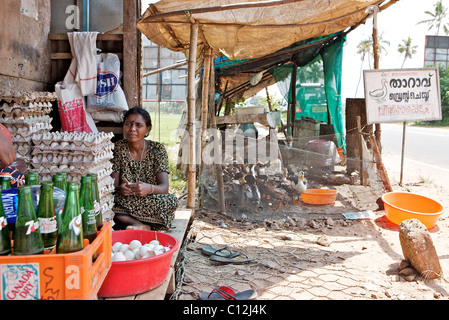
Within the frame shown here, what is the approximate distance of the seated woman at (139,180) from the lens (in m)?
3.53

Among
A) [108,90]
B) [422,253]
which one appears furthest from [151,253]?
[422,253]

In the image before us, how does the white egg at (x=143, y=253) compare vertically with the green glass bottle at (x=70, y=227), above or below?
below

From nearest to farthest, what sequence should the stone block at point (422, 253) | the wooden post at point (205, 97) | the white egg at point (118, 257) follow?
the white egg at point (118, 257)
the stone block at point (422, 253)
the wooden post at point (205, 97)

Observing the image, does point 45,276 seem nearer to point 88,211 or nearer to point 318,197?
point 88,211

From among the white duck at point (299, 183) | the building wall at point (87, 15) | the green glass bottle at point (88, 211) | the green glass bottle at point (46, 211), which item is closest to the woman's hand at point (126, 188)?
the green glass bottle at point (88, 211)

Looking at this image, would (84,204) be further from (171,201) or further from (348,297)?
(348,297)

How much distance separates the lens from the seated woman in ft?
11.6

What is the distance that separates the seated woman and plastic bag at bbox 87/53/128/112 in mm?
412

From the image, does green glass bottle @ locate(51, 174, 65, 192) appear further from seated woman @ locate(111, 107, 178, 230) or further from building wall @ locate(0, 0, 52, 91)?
building wall @ locate(0, 0, 52, 91)

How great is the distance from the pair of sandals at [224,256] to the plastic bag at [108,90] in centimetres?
175

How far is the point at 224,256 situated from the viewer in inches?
152

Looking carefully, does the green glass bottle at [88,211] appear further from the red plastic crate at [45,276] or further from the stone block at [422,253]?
the stone block at [422,253]

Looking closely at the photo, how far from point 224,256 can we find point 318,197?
233 cm

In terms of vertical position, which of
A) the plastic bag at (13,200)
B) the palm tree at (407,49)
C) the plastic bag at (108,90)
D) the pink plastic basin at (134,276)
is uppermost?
the palm tree at (407,49)
